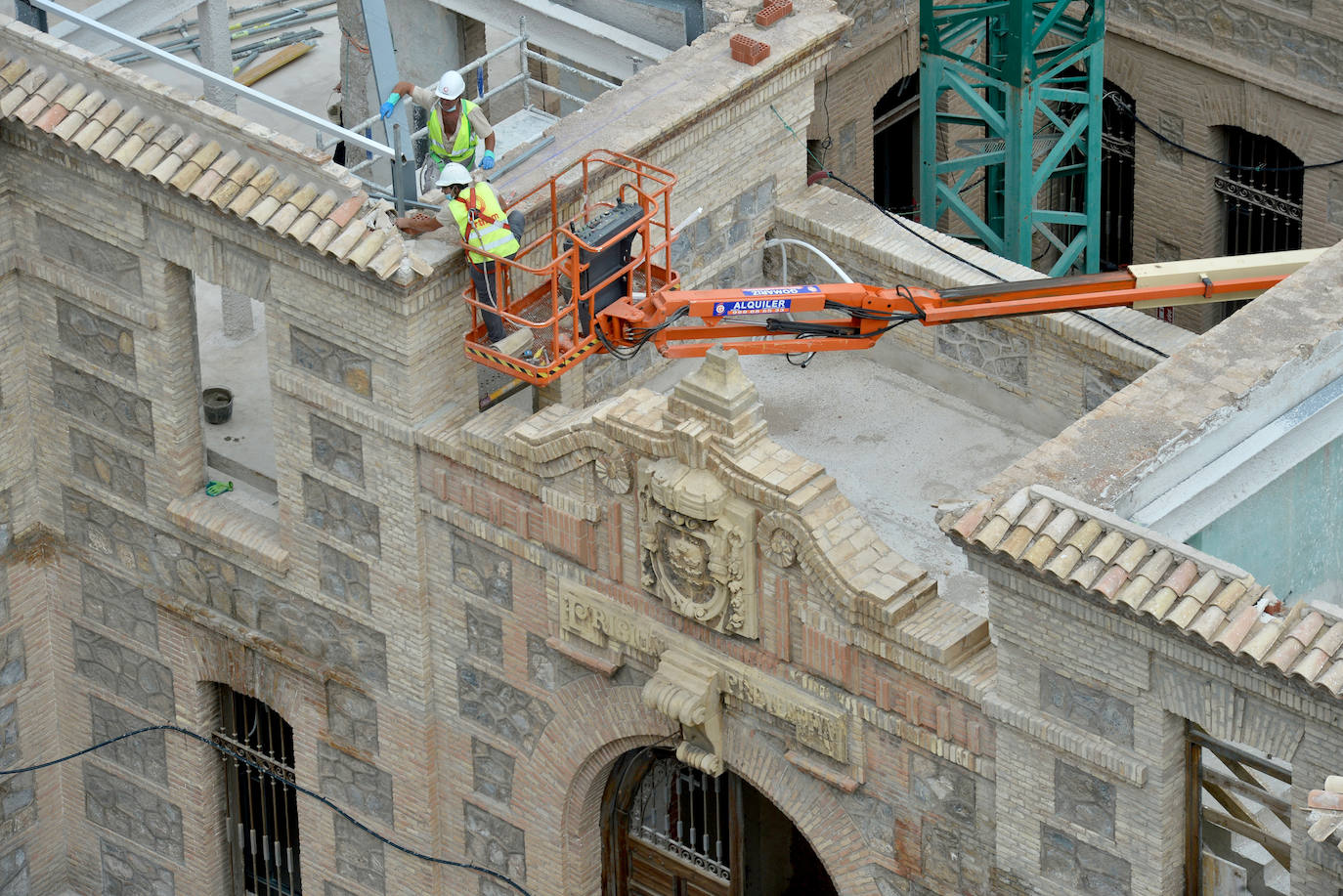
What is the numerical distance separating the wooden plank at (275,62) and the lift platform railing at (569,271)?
11338 millimetres

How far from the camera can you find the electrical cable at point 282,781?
3063cm

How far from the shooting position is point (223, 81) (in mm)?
28672

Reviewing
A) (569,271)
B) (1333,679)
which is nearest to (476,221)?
(569,271)

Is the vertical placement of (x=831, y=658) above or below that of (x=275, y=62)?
below

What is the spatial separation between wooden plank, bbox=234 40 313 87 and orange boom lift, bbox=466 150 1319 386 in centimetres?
1159

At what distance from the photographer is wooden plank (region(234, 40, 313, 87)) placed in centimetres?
3916

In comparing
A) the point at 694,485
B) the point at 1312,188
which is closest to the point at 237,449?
the point at 694,485

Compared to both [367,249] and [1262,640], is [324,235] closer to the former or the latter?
[367,249]

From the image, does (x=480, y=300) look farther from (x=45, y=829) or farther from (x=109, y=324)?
(x=45, y=829)

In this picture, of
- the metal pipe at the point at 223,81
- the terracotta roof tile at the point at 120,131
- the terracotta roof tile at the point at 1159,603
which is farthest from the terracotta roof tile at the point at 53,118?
the terracotta roof tile at the point at 1159,603

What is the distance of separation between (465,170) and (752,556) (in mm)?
4313

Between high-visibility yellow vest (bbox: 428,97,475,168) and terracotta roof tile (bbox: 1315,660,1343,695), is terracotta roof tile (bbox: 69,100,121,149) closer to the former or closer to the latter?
high-visibility yellow vest (bbox: 428,97,475,168)

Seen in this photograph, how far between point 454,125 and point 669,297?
8.08 ft

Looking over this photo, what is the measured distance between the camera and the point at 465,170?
27078 mm
